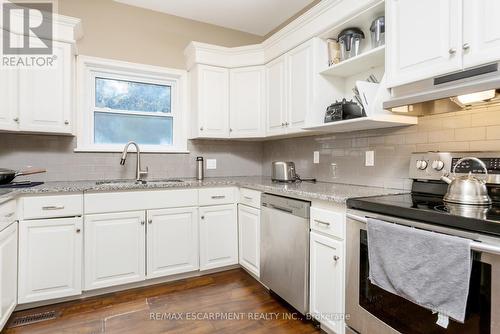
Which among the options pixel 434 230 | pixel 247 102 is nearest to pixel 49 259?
pixel 247 102

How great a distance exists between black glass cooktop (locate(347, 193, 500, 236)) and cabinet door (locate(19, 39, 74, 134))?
2.36 meters

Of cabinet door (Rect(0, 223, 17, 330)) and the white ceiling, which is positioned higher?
the white ceiling

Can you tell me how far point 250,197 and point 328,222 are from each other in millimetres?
961

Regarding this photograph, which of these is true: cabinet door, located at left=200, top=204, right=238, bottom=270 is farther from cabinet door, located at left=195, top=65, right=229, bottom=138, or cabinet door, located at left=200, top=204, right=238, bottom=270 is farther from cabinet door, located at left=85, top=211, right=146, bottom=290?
cabinet door, located at left=195, top=65, right=229, bottom=138

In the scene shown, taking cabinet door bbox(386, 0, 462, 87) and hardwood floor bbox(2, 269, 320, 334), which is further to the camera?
hardwood floor bbox(2, 269, 320, 334)

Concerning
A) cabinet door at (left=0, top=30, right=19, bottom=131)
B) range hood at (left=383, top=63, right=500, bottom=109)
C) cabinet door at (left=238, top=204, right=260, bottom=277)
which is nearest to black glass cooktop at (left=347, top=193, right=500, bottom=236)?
range hood at (left=383, top=63, right=500, bottom=109)

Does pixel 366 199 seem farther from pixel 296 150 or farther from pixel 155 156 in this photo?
pixel 155 156

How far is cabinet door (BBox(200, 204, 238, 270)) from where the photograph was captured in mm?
2598

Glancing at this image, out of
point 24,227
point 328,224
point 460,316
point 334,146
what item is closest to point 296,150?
point 334,146

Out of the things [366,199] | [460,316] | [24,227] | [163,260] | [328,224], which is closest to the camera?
[460,316]

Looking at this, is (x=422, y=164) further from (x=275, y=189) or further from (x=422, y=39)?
(x=275, y=189)

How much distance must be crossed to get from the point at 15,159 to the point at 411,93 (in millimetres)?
3066

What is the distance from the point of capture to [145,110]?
306cm

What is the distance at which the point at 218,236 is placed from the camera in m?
2.65
